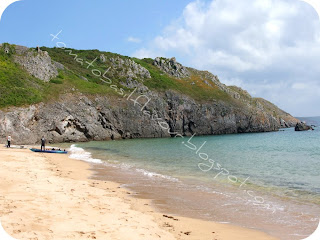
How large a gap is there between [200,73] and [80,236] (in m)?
91.0

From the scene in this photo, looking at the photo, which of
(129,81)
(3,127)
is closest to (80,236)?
(3,127)

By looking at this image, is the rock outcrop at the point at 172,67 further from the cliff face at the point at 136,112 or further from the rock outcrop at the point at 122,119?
the rock outcrop at the point at 122,119

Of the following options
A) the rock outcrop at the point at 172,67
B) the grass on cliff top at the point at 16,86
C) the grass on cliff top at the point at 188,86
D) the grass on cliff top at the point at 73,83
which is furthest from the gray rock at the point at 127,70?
the grass on cliff top at the point at 16,86

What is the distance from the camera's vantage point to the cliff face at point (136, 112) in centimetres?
4681

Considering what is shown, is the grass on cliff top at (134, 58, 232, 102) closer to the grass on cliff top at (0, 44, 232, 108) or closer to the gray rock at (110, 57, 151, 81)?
the grass on cliff top at (0, 44, 232, 108)

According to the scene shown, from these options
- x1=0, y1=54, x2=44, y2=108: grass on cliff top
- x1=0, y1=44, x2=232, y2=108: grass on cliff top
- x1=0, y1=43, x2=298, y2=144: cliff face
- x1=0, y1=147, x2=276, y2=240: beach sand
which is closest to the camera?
x1=0, y1=147, x2=276, y2=240: beach sand

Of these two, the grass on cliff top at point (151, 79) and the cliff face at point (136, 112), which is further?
the grass on cliff top at point (151, 79)

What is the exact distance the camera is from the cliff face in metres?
46.8

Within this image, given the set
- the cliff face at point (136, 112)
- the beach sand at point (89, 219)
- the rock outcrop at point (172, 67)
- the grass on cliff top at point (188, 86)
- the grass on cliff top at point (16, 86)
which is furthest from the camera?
the rock outcrop at point (172, 67)

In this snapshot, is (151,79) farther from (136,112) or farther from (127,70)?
(136,112)

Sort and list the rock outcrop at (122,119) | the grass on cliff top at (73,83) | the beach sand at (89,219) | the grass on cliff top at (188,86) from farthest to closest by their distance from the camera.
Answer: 1. the grass on cliff top at (188,86)
2. the grass on cliff top at (73,83)
3. the rock outcrop at (122,119)
4. the beach sand at (89,219)

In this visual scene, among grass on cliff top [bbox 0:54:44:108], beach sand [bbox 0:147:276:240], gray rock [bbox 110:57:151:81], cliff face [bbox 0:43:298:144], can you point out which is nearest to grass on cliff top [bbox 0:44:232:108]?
grass on cliff top [bbox 0:54:44:108]

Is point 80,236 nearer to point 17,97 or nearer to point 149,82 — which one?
point 17,97

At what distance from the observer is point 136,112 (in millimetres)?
63375
